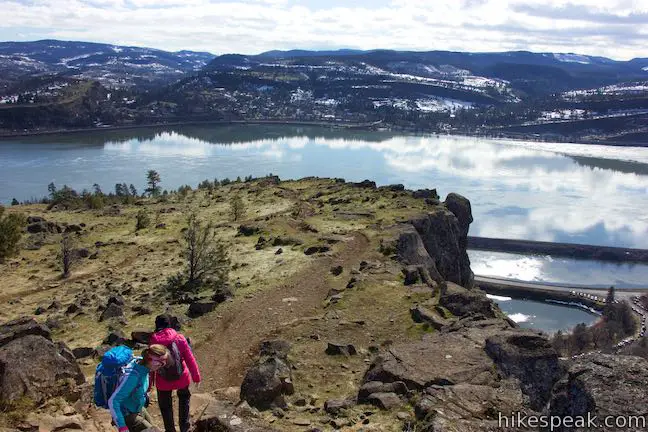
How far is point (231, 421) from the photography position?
10203 mm

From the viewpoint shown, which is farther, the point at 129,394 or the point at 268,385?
the point at 268,385

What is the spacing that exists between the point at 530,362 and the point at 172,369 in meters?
9.15

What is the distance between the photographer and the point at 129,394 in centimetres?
839

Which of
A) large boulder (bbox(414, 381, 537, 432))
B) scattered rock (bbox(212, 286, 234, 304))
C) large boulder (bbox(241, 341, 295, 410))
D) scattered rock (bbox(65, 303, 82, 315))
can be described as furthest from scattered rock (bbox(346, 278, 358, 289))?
large boulder (bbox(414, 381, 537, 432))

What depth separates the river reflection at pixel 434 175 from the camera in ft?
401

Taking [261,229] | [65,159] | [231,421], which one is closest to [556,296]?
[261,229]

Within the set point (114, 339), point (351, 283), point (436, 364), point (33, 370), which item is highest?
point (33, 370)

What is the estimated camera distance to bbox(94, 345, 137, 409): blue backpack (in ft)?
26.9

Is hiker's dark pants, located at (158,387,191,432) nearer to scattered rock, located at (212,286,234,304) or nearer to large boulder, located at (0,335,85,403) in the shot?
large boulder, located at (0,335,85,403)

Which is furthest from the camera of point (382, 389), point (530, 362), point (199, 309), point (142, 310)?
point (142, 310)

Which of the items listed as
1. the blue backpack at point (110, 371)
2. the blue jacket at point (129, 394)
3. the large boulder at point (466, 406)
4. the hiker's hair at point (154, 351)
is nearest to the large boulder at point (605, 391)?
the large boulder at point (466, 406)

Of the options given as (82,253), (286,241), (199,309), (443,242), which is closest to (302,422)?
(199,309)

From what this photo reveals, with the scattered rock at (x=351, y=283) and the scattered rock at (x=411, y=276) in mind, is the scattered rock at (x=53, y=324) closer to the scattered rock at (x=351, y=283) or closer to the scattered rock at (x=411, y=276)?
the scattered rock at (x=351, y=283)

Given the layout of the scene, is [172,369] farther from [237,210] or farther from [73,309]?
[237,210]
